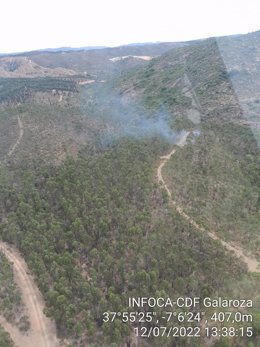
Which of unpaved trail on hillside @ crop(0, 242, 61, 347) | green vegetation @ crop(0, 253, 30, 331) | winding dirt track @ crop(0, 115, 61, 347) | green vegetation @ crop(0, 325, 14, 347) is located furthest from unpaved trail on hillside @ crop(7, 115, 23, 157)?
green vegetation @ crop(0, 325, 14, 347)

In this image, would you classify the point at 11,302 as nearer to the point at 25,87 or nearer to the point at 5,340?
the point at 5,340

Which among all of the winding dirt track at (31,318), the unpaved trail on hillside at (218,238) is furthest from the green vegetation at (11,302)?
the unpaved trail on hillside at (218,238)

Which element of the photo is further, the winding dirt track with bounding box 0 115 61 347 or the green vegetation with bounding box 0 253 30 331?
the green vegetation with bounding box 0 253 30 331

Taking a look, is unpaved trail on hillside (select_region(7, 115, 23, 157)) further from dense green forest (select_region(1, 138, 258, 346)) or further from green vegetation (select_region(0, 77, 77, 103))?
green vegetation (select_region(0, 77, 77, 103))

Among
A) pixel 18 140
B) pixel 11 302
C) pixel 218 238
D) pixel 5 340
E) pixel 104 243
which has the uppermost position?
pixel 18 140

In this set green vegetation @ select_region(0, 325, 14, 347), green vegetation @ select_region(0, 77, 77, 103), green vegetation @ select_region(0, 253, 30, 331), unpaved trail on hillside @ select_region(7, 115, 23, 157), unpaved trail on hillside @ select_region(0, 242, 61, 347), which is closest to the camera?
green vegetation @ select_region(0, 325, 14, 347)

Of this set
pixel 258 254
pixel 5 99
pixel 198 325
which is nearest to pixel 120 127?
pixel 258 254

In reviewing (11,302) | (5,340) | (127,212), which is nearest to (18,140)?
(127,212)

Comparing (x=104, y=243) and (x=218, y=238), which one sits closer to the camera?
(x=104, y=243)

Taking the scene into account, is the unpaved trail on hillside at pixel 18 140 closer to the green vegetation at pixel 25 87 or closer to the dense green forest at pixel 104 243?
the dense green forest at pixel 104 243
